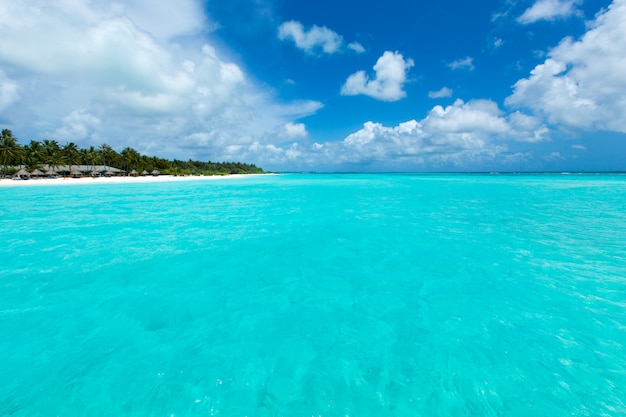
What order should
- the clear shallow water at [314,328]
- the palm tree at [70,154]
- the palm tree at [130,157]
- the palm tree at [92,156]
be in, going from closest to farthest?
1. the clear shallow water at [314,328]
2. the palm tree at [70,154]
3. the palm tree at [92,156]
4. the palm tree at [130,157]

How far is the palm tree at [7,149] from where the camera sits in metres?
58.8

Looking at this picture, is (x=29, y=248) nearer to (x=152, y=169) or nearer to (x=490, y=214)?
(x=490, y=214)

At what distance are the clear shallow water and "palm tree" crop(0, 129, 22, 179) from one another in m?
70.8

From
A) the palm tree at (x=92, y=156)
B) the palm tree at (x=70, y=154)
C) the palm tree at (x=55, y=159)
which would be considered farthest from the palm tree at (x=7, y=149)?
the palm tree at (x=92, y=156)

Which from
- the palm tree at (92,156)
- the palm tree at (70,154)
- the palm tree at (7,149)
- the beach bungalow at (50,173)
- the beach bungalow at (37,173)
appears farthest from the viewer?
the palm tree at (92,156)

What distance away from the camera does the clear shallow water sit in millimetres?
4215

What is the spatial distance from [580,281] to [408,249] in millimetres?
5394

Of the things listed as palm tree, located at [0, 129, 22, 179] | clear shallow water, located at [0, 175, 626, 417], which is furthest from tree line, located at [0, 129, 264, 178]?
clear shallow water, located at [0, 175, 626, 417]

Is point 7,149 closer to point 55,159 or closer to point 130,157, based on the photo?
point 55,159

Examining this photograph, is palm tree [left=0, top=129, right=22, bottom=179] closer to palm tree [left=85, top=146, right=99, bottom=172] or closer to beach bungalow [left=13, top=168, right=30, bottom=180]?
beach bungalow [left=13, top=168, right=30, bottom=180]

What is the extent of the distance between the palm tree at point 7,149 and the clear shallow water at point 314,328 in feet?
232

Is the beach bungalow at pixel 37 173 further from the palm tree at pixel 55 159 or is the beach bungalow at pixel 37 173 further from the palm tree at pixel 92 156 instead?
the palm tree at pixel 92 156

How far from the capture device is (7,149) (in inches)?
2306

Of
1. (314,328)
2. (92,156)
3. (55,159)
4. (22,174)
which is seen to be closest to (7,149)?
(22,174)
